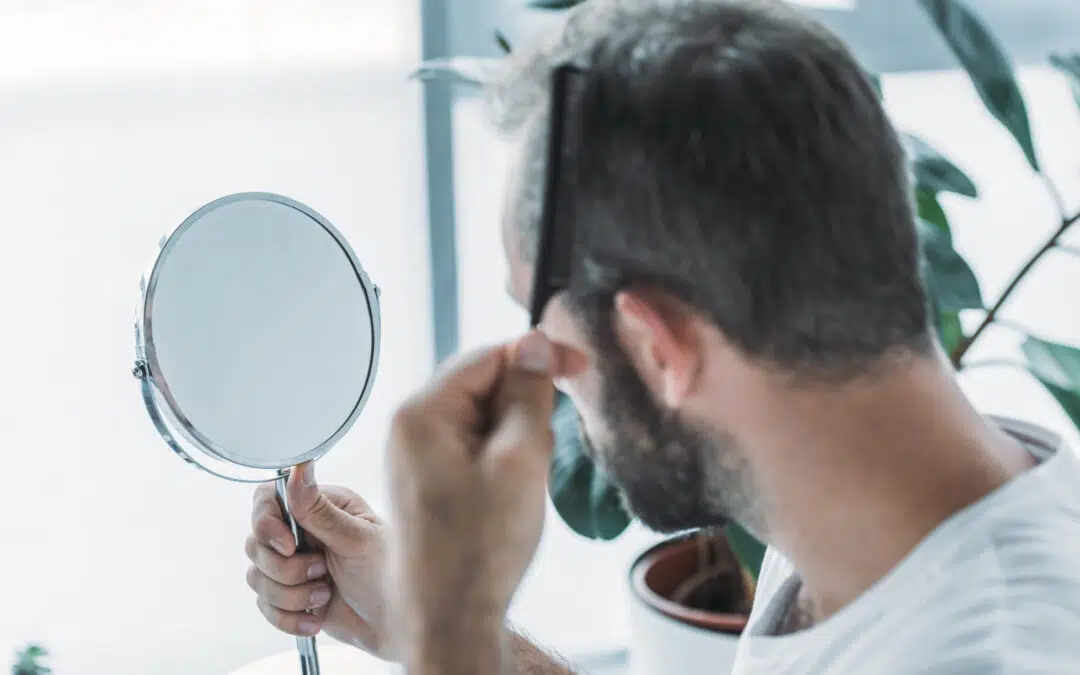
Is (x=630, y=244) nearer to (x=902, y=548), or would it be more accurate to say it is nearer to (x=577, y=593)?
(x=902, y=548)

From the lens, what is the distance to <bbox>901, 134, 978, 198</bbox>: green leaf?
4.06 ft

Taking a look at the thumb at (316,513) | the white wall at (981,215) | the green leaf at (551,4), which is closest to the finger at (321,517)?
the thumb at (316,513)

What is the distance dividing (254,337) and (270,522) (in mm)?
174

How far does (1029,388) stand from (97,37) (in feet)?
4.99

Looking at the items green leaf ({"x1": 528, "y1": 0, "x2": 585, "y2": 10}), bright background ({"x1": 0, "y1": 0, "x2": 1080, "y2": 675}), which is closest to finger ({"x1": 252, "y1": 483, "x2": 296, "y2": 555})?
bright background ({"x1": 0, "y1": 0, "x2": 1080, "y2": 675})

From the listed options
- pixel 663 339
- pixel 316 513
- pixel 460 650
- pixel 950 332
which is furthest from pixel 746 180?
pixel 950 332

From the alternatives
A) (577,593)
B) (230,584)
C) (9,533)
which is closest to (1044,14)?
(577,593)

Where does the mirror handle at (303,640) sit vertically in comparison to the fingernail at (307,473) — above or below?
below

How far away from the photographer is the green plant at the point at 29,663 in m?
1.43

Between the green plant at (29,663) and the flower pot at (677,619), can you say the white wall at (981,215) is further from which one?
the green plant at (29,663)

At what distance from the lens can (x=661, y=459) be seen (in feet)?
2.71

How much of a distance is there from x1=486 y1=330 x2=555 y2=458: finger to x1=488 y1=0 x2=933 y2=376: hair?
6cm

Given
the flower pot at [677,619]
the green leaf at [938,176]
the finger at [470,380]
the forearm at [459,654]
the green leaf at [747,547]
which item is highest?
the finger at [470,380]

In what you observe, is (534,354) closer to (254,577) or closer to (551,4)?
(254,577)
